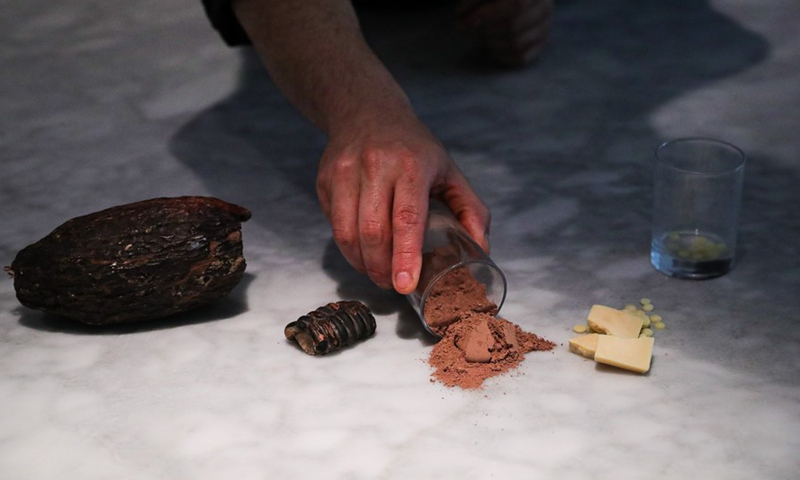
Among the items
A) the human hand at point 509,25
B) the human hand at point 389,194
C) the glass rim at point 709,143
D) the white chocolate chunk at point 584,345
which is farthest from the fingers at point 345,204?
the human hand at point 509,25

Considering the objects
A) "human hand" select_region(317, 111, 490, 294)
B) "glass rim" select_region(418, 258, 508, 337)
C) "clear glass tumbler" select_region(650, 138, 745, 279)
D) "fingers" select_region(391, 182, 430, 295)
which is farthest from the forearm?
"clear glass tumbler" select_region(650, 138, 745, 279)

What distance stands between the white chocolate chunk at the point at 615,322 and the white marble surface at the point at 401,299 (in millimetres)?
47

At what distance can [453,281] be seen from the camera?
1.38 m

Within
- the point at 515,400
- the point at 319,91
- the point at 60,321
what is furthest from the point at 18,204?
the point at 515,400

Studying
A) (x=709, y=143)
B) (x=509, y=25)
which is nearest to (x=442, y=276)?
(x=709, y=143)

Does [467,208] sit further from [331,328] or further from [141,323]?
[141,323]

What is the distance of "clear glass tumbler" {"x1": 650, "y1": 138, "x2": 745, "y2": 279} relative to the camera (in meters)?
1.50

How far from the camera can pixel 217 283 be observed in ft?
4.59

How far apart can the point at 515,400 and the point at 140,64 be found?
1.45 meters

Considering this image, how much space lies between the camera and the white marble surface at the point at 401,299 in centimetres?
120

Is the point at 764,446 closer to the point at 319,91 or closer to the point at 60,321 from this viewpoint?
the point at 319,91

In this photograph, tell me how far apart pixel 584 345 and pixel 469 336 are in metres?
0.15

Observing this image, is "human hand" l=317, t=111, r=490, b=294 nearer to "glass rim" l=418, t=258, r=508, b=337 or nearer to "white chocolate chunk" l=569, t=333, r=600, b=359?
"glass rim" l=418, t=258, r=508, b=337

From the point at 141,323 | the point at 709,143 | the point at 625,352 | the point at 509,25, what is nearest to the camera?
the point at 625,352
